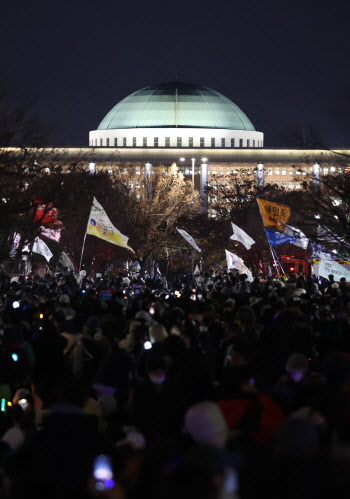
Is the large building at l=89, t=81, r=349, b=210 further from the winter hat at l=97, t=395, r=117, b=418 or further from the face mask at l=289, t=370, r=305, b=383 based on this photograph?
the winter hat at l=97, t=395, r=117, b=418

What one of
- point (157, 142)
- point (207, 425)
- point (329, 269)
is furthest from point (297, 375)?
point (157, 142)

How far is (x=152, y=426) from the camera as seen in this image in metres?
8.10

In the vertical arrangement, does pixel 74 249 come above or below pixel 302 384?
above

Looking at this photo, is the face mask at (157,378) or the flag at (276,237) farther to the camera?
the flag at (276,237)

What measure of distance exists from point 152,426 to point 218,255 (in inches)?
2486

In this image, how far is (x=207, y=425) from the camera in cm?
631

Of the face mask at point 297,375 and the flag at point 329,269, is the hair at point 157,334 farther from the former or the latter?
the flag at point 329,269

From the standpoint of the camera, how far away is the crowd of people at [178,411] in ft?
16.4

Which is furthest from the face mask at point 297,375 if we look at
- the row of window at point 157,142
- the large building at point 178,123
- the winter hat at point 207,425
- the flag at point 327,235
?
the row of window at point 157,142

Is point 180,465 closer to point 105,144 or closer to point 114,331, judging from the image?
point 114,331

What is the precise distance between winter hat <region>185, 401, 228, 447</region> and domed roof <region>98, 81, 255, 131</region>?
156 metres

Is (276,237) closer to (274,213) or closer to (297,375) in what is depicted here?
(274,213)

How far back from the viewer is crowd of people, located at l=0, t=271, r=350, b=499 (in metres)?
5.01

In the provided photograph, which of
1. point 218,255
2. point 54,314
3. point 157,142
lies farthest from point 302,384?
point 157,142
